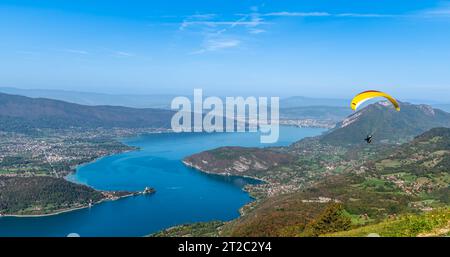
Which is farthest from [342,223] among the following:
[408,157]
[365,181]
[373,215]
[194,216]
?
[408,157]

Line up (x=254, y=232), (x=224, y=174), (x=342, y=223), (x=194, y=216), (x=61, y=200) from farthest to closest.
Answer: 1. (x=224, y=174)
2. (x=61, y=200)
3. (x=194, y=216)
4. (x=254, y=232)
5. (x=342, y=223)

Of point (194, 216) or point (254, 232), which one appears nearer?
point (254, 232)
